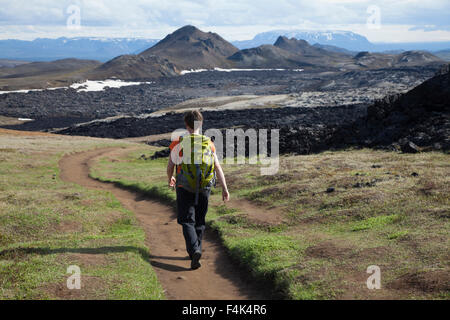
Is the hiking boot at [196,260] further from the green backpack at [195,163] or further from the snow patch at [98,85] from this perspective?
the snow patch at [98,85]

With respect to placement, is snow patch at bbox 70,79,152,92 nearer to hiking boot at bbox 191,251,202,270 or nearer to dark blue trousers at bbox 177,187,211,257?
hiking boot at bbox 191,251,202,270

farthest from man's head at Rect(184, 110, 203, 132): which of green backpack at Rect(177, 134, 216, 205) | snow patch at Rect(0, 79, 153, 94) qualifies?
snow patch at Rect(0, 79, 153, 94)

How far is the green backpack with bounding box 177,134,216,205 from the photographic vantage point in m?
9.90

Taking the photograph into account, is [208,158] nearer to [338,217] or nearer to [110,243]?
[110,243]

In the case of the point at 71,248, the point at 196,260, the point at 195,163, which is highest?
the point at 195,163

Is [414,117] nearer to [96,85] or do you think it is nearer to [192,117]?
[192,117]

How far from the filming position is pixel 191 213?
10250 mm

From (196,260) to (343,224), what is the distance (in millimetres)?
5366

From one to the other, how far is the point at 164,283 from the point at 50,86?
168 meters

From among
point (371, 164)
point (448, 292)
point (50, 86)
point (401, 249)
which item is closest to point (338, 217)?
point (401, 249)

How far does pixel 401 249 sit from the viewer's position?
1023cm

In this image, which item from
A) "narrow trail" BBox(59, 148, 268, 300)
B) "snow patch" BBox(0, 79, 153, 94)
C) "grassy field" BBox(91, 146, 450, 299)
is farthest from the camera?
"snow patch" BBox(0, 79, 153, 94)

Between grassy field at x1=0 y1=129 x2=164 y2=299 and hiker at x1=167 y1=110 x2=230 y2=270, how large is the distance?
162 centimetres

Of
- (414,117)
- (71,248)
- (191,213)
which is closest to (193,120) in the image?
(191,213)
